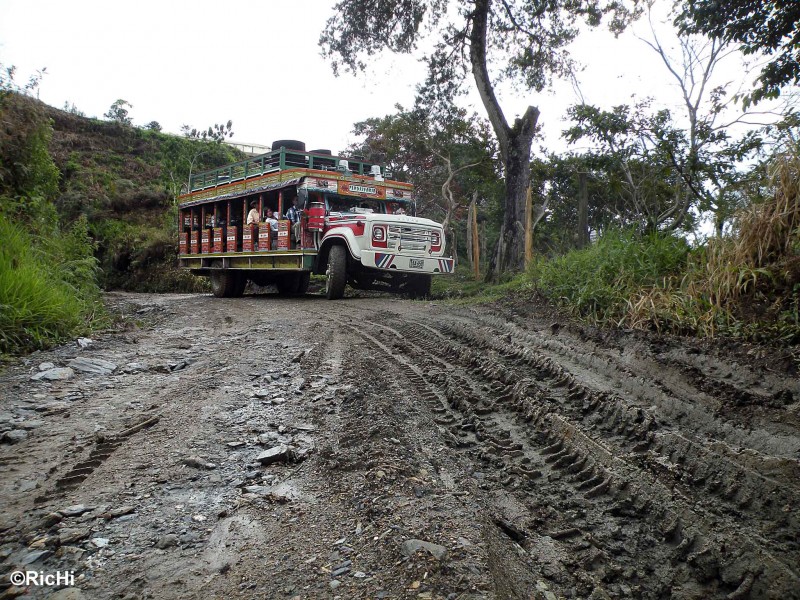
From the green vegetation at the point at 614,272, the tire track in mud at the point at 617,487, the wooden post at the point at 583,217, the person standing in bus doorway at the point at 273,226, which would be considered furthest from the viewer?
the person standing in bus doorway at the point at 273,226

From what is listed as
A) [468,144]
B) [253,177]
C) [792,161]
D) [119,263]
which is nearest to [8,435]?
[792,161]

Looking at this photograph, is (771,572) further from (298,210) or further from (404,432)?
(298,210)

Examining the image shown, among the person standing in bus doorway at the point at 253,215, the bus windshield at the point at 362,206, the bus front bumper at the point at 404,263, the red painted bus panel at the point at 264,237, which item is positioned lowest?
the bus front bumper at the point at 404,263

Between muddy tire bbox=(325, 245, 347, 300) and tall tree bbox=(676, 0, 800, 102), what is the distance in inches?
258

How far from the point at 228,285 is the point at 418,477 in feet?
39.6

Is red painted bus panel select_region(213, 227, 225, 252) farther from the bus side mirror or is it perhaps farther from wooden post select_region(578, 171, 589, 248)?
wooden post select_region(578, 171, 589, 248)

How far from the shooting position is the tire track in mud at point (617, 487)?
166 cm

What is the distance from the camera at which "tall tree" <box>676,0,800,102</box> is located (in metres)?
4.91

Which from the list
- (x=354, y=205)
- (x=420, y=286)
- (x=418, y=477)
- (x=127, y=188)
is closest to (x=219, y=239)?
(x=354, y=205)

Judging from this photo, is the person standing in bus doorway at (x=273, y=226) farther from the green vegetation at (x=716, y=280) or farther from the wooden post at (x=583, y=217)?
the green vegetation at (x=716, y=280)

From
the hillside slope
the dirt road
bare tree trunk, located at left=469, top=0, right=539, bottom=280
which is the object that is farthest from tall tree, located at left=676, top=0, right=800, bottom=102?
the hillside slope

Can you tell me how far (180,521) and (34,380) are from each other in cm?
279

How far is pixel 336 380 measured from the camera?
13.1 feet

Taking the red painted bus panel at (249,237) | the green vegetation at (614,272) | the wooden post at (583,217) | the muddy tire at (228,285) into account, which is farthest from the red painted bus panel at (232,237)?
the green vegetation at (614,272)
